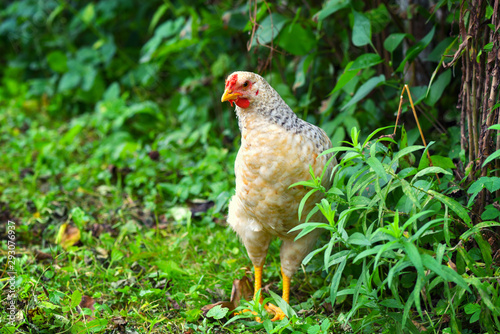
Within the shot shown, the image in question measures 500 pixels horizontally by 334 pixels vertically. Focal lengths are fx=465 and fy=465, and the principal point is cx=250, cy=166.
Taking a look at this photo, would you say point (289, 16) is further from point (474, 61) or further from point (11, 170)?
point (11, 170)

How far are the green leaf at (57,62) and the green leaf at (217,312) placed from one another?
3.34 metres

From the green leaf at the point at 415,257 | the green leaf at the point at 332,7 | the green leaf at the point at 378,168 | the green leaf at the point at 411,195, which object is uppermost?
the green leaf at the point at 332,7

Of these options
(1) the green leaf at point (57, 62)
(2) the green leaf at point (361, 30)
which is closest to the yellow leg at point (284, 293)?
(2) the green leaf at point (361, 30)

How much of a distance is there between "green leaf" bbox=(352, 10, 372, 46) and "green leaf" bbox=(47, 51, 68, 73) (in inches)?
124

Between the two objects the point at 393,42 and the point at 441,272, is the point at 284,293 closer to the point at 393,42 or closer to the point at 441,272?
the point at 441,272

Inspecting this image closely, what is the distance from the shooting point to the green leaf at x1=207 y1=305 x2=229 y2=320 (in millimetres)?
1978

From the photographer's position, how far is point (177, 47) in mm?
3350

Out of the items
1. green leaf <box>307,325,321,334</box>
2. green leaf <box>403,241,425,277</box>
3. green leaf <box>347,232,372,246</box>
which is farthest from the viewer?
green leaf <box>307,325,321,334</box>

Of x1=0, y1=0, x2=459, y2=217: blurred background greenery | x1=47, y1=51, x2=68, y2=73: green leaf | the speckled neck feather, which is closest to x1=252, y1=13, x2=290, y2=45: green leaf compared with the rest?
x1=0, y1=0, x2=459, y2=217: blurred background greenery

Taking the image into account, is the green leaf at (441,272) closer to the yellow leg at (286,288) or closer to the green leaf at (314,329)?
the green leaf at (314,329)

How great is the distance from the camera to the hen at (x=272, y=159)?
1.83 meters

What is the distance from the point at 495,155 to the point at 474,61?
50 centimetres

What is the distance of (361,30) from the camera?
7.58 ft

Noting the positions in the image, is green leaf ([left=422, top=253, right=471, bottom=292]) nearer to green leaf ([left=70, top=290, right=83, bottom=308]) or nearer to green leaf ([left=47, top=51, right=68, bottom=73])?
green leaf ([left=70, top=290, right=83, bottom=308])
